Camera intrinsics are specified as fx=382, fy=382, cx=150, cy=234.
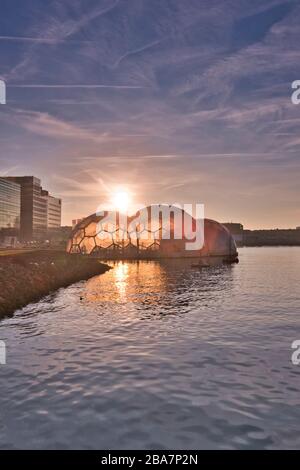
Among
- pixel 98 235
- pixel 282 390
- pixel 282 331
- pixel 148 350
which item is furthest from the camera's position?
pixel 98 235

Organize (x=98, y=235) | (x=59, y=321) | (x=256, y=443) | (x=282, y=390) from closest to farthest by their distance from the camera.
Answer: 1. (x=256, y=443)
2. (x=282, y=390)
3. (x=59, y=321)
4. (x=98, y=235)

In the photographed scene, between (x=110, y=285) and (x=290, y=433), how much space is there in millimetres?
34012

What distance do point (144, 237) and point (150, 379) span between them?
291ft

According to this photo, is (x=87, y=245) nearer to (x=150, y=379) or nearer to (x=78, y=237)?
(x=78, y=237)

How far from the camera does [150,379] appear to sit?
13531 millimetres

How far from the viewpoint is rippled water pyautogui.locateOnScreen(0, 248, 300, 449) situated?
31.9 feet

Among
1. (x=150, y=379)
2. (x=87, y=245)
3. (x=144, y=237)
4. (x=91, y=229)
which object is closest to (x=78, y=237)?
(x=87, y=245)

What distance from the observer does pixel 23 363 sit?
1527 centimetres

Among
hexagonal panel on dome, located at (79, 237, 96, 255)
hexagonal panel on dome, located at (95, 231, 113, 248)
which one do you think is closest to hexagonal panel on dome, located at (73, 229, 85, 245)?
hexagonal panel on dome, located at (79, 237, 96, 255)

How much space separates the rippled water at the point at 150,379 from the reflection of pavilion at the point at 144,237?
240ft

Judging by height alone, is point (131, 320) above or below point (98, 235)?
below

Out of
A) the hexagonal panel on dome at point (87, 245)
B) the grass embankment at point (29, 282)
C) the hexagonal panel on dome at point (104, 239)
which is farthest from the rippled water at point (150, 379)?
the hexagonal panel on dome at point (104, 239)
